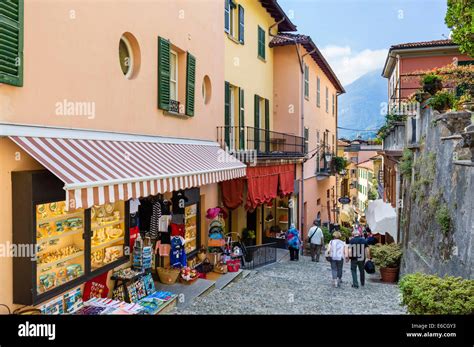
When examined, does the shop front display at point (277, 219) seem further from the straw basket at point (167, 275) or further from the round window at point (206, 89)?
the straw basket at point (167, 275)

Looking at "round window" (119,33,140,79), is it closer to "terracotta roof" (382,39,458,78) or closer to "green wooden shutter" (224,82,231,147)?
"green wooden shutter" (224,82,231,147)

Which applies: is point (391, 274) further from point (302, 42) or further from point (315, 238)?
point (302, 42)

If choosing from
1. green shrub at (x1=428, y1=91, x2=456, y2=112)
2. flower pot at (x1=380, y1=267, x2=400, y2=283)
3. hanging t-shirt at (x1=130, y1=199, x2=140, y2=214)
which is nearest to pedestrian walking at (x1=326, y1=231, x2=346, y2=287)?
flower pot at (x1=380, y1=267, x2=400, y2=283)

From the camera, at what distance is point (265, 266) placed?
14.4 m

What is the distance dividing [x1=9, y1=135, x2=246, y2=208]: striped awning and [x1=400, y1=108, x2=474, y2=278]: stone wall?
17.1 ft

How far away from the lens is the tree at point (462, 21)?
6434mm

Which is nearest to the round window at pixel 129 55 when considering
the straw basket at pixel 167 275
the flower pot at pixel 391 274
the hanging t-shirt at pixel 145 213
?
the hanging t-shirt at pixel 145 213

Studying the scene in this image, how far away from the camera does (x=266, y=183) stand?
589 inches

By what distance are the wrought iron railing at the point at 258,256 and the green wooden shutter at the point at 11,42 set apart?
10258 millimetres

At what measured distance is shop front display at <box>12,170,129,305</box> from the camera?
5.22 meters

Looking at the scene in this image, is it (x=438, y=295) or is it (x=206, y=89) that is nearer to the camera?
(x=438, y=295)

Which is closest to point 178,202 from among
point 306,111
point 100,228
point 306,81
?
point 100,228

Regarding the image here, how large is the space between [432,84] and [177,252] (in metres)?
8.71
